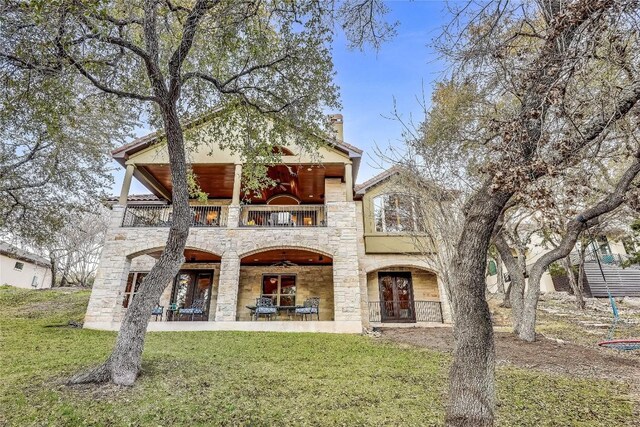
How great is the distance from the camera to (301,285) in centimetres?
1402

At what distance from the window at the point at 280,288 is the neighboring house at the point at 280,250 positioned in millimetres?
45

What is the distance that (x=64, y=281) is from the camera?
24.4m

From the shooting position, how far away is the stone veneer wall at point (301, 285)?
13.6 meters

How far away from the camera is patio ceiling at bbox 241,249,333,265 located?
1262 centimetres

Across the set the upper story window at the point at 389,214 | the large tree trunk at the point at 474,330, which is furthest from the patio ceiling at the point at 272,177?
the large tree trunk at the point at 474,330

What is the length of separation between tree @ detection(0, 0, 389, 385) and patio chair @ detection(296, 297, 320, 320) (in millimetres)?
5808

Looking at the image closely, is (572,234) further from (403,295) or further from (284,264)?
(284,264)

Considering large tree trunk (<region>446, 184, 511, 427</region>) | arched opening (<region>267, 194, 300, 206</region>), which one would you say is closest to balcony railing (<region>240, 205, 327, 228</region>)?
arched opening (<region>267, 194, 300, 206</region>)

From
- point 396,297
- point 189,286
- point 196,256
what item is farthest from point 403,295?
point 189,286

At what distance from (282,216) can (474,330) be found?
458 inches

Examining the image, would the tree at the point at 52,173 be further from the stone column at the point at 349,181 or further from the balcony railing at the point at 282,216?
Answer: the stone column at the point at 349,181

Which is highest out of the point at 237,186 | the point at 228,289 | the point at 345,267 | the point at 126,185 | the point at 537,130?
the point at 126,185

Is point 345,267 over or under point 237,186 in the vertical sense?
under

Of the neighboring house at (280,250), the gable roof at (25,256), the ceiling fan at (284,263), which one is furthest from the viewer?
the gable roof at (25,256)
